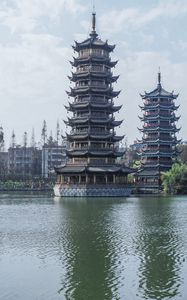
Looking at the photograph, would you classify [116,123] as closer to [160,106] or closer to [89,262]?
[160,106]

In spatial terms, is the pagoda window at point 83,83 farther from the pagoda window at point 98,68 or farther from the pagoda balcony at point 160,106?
the pagoda balcony at point 160,106

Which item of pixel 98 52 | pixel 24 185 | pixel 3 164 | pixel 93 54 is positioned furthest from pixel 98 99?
pixel 3 164

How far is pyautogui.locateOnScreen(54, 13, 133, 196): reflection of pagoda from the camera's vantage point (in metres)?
81.6

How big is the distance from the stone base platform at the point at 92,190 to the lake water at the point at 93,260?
40.5m

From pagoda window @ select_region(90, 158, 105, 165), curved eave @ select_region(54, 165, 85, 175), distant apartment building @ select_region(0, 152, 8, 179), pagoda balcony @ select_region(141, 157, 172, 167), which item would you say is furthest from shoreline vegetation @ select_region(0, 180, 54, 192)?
pagoda window @ select_region(90, 158, 105, 165)

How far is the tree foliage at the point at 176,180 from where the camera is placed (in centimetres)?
8819

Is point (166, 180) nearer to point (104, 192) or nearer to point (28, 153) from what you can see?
point (104, 192)

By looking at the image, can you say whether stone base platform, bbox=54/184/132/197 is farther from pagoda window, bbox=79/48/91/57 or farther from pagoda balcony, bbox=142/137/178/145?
pagoda window, bbox=79/48/91/57

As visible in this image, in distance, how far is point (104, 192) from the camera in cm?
8094

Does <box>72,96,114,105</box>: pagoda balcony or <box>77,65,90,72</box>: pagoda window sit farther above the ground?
<box>77,65,90,72</box>: pagoda window

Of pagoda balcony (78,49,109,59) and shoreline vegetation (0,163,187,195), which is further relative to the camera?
shoreline vegetation (0,163,187,195)

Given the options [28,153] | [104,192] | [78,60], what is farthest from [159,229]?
[28,153]

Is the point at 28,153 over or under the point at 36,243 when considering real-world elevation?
over

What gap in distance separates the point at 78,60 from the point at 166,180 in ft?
88.6
